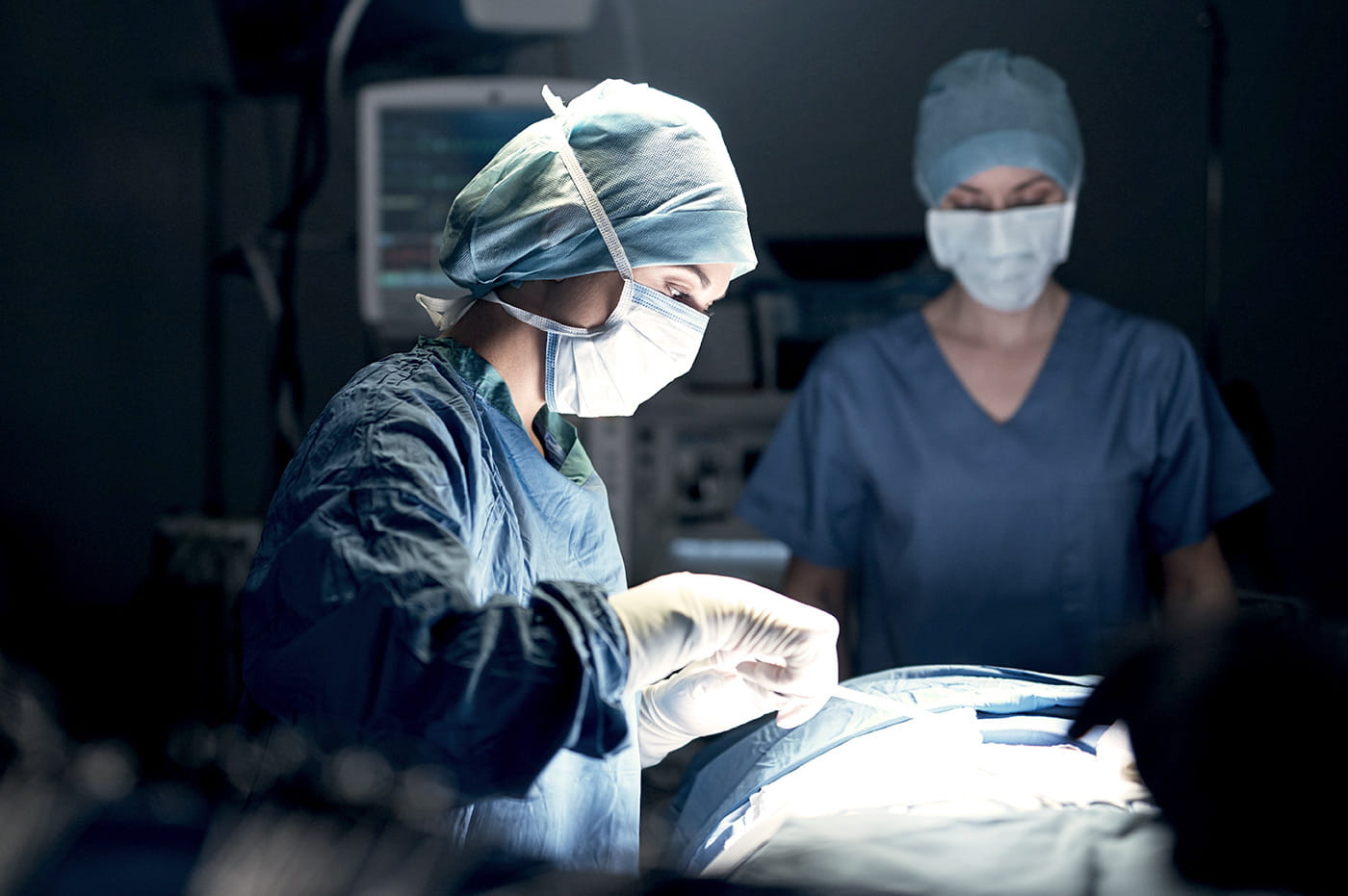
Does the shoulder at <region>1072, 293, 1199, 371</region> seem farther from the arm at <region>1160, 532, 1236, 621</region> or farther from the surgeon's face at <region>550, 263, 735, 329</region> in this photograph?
the surgeon's face at <region>550, 263, 735, 329</region>

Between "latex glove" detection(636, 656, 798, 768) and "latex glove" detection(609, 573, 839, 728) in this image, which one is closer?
"latex glove" detection(609, 573, 839, 728)

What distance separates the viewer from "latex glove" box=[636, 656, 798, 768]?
3.52 ft

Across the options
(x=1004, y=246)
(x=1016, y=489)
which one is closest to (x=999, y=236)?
(x=1004, y=246)

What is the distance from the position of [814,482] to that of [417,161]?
987mm

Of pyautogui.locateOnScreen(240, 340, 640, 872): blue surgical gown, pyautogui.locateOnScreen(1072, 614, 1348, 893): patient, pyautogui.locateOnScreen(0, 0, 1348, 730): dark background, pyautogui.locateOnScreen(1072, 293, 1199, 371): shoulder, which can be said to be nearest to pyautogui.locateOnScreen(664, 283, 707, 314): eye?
pyautogui.locateOnScreen(240, 340, 640, 872): blue surgical gown

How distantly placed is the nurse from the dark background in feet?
3.07

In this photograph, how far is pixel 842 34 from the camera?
2.69 m

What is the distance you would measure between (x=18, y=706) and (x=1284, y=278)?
9.05 ft

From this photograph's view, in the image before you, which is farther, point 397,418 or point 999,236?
point 999,236

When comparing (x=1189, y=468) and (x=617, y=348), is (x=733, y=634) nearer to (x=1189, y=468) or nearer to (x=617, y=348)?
(x=617, y=348)

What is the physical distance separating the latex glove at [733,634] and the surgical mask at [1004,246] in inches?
33.2

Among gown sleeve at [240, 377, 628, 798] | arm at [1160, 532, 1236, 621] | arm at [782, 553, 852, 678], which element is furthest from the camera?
arm at [782, 553, 852, 678]

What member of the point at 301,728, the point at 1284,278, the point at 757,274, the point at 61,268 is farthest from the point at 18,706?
the point at 1284,278

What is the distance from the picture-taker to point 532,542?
99 cm
